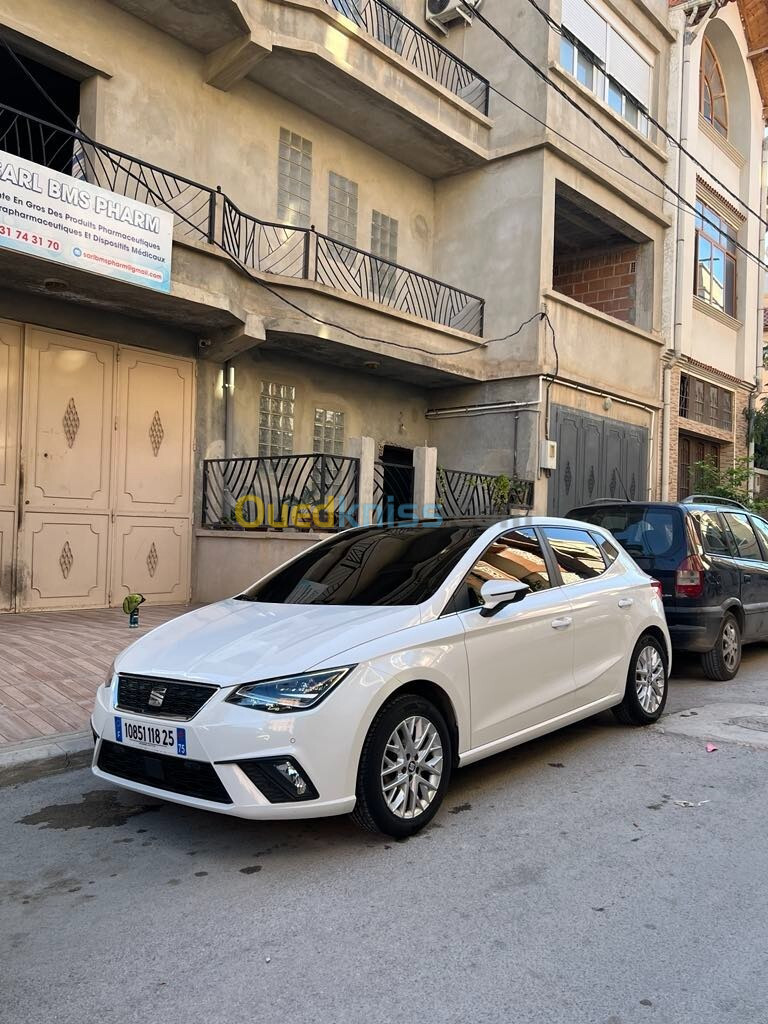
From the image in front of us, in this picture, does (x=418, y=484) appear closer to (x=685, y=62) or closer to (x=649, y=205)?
(x=649, y=205)

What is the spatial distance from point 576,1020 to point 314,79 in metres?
12.1

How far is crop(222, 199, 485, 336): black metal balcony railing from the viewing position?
1152 cm

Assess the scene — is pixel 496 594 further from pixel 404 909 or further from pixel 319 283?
pixel 319 283

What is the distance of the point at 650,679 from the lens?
621 cm

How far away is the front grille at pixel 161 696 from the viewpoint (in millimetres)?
3814

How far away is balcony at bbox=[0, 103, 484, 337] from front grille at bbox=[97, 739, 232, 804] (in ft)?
21.2

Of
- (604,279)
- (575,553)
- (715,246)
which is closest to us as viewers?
(575,553)

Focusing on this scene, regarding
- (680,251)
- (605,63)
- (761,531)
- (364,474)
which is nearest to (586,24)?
(605,63)

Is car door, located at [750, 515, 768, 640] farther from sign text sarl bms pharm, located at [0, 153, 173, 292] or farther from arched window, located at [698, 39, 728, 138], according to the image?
arched window, located at [698, 39, 728, 138]

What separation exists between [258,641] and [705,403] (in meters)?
17.8

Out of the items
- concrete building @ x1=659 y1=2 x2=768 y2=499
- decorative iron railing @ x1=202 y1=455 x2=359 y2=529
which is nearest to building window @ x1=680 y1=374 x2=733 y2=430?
concrete building @ x1=659 y1=2 x2=768 y2=499

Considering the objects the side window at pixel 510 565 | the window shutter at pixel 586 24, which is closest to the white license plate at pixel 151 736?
the side window at pixel 510 565

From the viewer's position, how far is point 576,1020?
8.44 ft

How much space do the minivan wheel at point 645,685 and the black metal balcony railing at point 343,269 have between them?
274 inches
